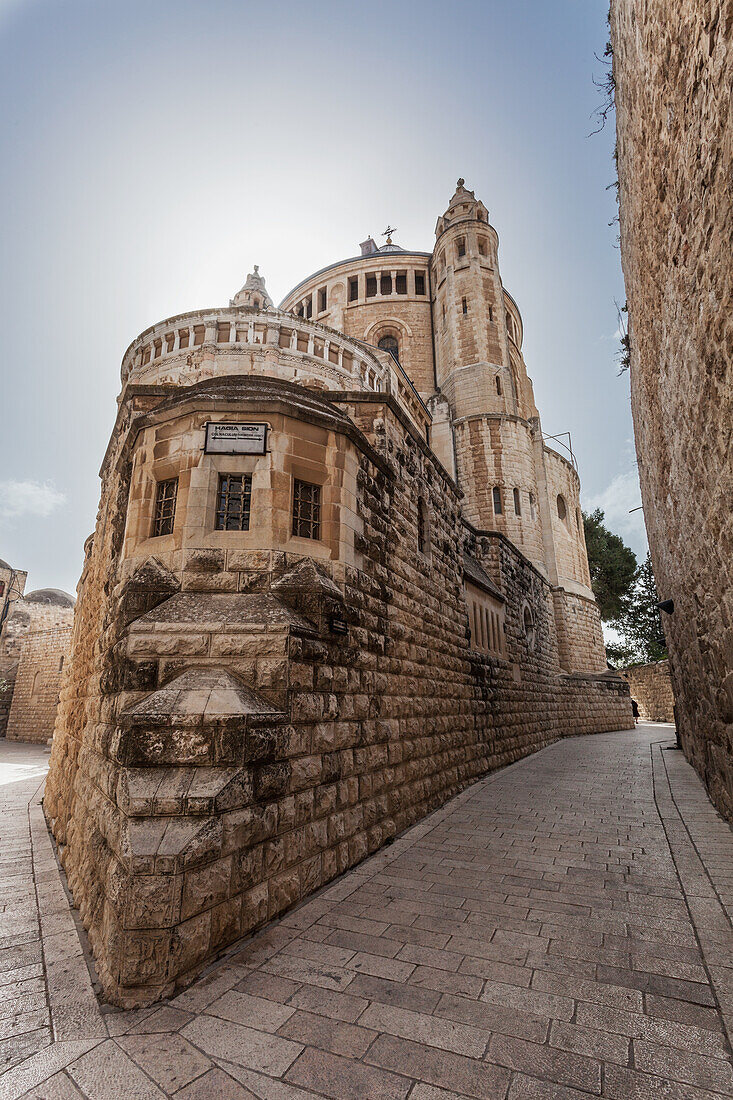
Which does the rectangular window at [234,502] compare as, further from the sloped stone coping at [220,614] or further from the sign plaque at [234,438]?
the sloped stone coping at [220,614]

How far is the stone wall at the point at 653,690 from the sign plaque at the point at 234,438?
85.9 ft

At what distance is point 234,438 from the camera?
4.92 metres

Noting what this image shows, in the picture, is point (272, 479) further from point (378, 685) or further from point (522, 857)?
point (522, 857)

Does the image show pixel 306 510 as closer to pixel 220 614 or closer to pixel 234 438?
pixel 234 438

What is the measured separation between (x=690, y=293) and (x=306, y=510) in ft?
12.7

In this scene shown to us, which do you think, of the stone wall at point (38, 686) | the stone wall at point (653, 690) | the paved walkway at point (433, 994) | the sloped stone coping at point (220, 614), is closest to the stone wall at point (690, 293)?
the paved walkway at point (433, 994)

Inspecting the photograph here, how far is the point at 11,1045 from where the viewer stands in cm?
246

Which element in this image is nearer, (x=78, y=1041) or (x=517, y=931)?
(x=78, y=1041)

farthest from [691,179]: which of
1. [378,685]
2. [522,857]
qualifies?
[522,857]

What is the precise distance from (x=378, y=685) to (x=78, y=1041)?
370 cm

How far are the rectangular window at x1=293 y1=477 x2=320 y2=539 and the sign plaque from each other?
0.53m

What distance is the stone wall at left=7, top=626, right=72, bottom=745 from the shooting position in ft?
79.7

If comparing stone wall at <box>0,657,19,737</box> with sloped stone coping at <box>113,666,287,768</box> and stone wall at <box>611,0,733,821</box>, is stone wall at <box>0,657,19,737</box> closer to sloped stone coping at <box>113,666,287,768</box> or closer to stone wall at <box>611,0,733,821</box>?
sloped stone coping at <box>113,666,287,768</box>

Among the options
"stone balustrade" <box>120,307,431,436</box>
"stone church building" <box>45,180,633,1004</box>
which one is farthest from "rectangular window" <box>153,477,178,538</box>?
"stone balustrade" <box>120,307,431,436</box>
